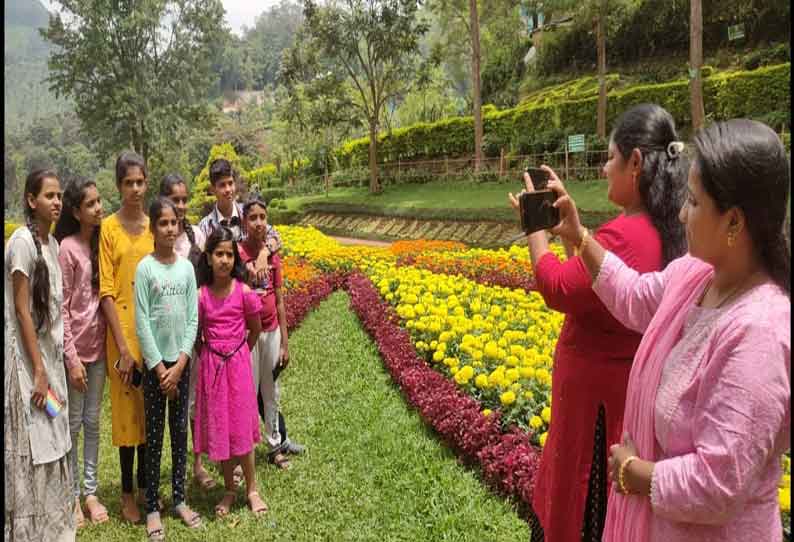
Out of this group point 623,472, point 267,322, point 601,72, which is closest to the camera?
point 623,472

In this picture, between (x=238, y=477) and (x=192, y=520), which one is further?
(x=238, y=477)

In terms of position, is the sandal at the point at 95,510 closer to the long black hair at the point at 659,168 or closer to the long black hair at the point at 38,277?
the long black hair at the point at 38,277

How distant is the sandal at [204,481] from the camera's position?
12.3 ft

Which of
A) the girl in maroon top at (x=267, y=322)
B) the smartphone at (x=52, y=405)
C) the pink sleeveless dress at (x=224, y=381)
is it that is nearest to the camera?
the smartphone at (x=52, y=405)

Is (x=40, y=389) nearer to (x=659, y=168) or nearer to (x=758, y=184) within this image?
(x=659, y=168)

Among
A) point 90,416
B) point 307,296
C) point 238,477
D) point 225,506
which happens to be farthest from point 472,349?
point 307,296

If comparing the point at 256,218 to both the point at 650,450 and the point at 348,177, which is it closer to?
the point at 650,450

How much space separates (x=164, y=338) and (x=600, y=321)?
2160 millimetres

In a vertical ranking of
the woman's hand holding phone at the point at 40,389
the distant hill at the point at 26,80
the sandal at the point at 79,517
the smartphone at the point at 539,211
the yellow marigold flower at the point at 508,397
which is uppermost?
the distant hill at the point at 26,80

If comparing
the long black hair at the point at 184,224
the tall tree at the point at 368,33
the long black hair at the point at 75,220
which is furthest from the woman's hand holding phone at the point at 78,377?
the tall tree at the point at 368,33

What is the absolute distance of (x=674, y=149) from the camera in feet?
6.20

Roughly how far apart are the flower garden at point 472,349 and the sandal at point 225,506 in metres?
1.29

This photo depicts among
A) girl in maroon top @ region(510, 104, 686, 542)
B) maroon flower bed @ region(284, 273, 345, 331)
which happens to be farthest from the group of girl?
maroon flower bed @ region(284, 273, 345, 331)

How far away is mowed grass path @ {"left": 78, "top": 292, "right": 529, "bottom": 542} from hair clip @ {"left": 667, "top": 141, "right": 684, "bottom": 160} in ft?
6.17
